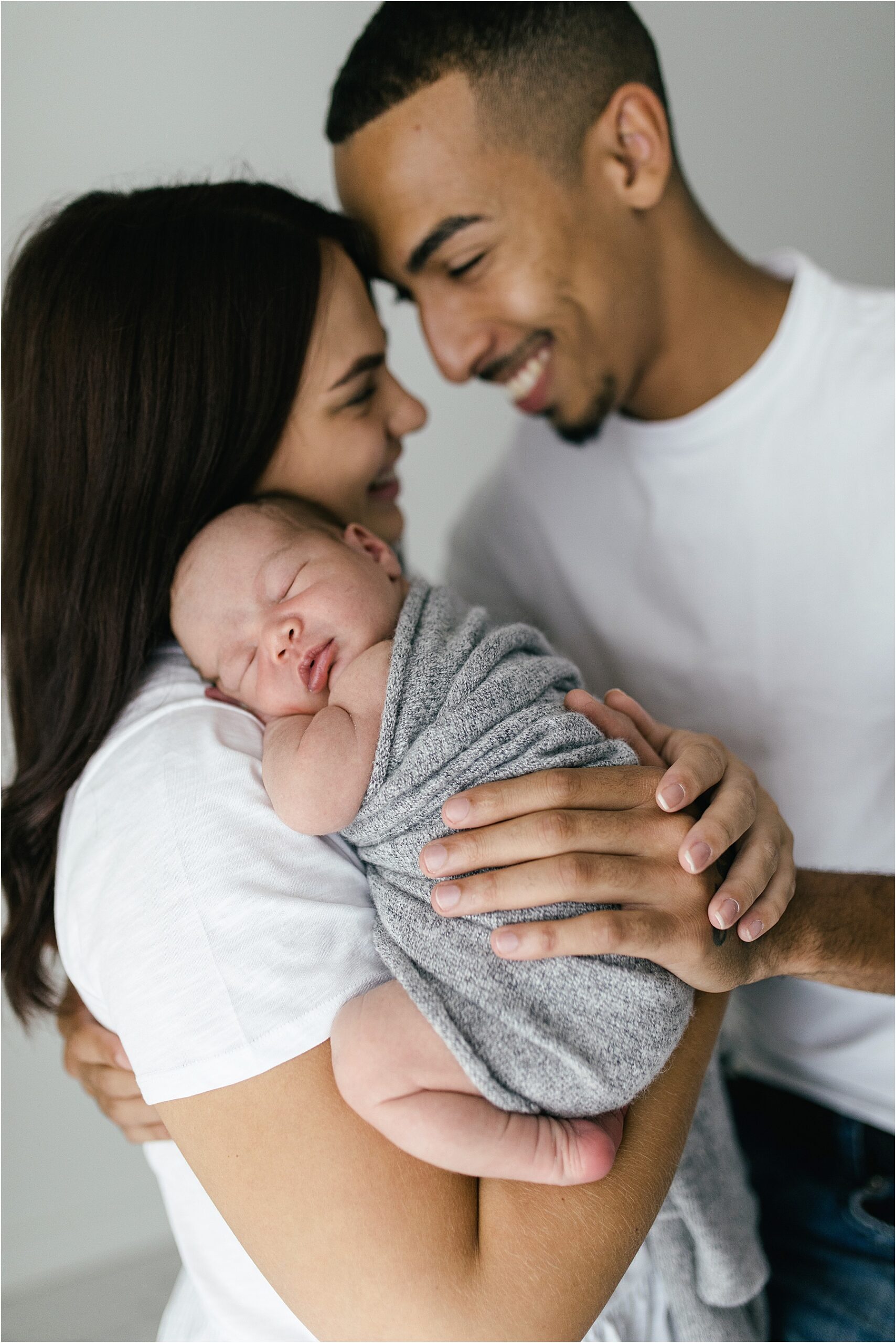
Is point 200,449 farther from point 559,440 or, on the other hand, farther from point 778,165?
point 778,165

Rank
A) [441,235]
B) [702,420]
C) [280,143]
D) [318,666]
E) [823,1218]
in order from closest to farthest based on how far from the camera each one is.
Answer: [318,666]
[823,1218]
[441,235]
[702,420]
[280,143]

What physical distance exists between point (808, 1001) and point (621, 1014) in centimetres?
90

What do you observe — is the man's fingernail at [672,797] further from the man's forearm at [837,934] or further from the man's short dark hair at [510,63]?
the man's short dark hair at [510,63]

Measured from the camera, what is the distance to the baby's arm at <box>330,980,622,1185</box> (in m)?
0.91

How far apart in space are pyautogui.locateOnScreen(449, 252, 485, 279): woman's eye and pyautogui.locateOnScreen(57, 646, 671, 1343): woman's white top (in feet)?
3.46

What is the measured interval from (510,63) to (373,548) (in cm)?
97

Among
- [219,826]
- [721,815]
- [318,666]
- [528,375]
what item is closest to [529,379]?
[528,375]

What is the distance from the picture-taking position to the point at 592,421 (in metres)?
1.94

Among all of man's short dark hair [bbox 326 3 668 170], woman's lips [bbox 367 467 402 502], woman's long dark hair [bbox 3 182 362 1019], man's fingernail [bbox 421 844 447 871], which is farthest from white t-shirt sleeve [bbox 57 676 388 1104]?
man's short dark hair [bbox 326 3 668 170]

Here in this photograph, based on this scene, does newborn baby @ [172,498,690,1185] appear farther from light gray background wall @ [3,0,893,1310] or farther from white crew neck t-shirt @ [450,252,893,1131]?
light gray background wall @ [3,0,893,1310]

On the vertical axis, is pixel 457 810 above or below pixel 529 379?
below

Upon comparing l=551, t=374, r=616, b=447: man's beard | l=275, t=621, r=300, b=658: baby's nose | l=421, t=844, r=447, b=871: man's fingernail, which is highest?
l=551, t=374, r=616, b=447: man's beard

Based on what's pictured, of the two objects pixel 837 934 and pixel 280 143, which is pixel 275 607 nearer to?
pixel 837 934

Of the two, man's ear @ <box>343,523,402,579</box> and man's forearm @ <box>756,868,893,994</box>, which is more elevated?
man's ear @ <box>343,523,402,579</box>
